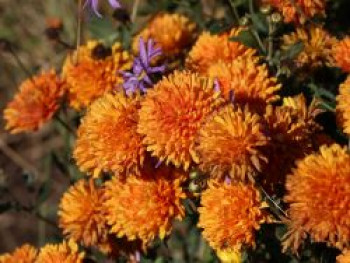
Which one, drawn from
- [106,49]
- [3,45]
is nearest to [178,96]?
[106,49]

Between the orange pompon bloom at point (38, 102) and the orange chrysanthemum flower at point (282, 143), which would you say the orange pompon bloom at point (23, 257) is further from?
the orange chrysanthemum flower at point (282, 143)

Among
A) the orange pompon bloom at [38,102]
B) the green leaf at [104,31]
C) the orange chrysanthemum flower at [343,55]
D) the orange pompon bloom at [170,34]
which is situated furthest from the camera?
the green leaf at [104,31]

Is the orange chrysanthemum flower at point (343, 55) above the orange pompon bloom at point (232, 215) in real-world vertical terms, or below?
above

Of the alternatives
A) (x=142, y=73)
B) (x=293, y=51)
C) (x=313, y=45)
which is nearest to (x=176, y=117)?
(x=142, y=73)

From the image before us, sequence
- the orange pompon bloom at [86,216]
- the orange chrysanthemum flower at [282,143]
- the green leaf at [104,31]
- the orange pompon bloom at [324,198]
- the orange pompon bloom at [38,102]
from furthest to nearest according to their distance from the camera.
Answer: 1. the green leaf at [104,31]
2. the orange pompon bloom at [38,102]
3. the orange pompon bloom at [86,216]
4. the orange chrysanthemum flower at [282,143]
5. the orange pompon bloom at [324,198]

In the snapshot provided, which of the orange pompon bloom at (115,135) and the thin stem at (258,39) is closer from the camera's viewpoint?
the orange pompon bloom at (115,135)

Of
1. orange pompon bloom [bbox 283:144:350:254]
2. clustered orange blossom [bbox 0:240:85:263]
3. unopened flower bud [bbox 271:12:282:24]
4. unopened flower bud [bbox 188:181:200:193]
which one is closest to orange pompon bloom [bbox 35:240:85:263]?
clustered orange blossom [bbox 0:240:85:263]

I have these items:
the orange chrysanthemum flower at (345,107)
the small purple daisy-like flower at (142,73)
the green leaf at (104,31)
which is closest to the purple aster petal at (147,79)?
the small purple daisy-like flower at (142,73)
